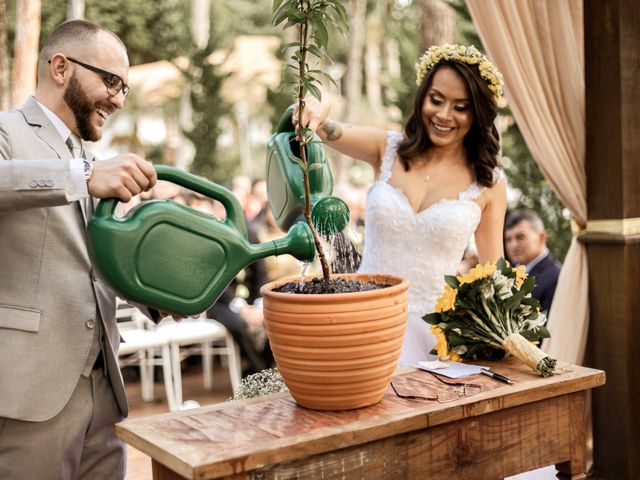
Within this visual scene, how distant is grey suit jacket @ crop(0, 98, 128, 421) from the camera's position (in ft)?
5.07

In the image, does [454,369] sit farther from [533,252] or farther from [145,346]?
[145,346]

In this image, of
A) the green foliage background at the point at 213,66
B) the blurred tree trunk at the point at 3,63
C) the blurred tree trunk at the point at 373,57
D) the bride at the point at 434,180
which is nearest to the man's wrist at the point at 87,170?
the bride at the point at 434,180

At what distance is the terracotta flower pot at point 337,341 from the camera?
1.35 meters

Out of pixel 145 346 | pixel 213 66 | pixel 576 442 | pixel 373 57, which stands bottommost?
pixel 145 346

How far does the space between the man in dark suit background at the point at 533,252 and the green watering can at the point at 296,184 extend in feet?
8.74

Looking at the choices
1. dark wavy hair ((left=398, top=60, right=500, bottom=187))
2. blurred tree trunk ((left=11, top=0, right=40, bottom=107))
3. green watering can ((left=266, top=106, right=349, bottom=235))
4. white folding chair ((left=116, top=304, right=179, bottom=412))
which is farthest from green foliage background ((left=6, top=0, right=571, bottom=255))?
white folding chair ((left=116, top=304, right=179, bottom=412))

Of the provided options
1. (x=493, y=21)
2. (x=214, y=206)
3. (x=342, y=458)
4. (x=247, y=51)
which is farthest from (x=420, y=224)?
(x=247, y=51)

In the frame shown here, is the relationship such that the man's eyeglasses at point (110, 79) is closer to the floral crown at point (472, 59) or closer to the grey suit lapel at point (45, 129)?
the grey suit lapel at point (45, 129)

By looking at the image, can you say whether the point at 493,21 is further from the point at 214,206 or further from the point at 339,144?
the point at 214,206

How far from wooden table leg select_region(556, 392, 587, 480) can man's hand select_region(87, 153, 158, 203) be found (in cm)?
105

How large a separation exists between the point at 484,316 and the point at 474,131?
0.92 m

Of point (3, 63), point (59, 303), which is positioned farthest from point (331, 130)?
point (3, 63)

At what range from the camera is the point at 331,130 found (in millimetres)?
2494

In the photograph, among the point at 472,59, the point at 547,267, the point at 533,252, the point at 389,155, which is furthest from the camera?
the point at 533,252
